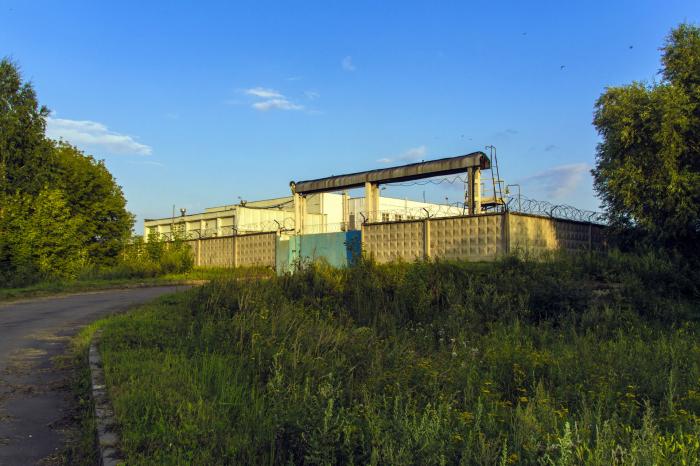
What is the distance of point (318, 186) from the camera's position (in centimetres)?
2744

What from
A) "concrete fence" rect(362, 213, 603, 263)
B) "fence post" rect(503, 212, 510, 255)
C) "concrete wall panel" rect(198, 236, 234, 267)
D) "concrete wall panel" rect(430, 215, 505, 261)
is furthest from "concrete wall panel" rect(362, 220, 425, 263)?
"concrete wall panel" rect(198, 236, 234, 267)

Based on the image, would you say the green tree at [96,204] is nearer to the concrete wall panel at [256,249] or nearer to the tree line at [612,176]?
the tree line at [612,176]

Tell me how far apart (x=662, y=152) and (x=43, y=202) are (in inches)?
976

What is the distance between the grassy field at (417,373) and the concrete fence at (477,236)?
18.0ft

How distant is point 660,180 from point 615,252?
3.85m

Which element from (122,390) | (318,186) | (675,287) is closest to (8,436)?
(122,390)

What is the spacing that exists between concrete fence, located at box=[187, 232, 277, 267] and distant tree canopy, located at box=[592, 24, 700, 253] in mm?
16675

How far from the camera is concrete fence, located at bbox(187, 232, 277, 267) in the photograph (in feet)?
89.7

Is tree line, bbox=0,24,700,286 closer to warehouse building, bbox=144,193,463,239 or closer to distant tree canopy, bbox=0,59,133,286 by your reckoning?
distant tree canopy, bbox=0,59,133,286

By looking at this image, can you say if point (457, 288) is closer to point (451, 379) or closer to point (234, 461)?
point (451, 379)

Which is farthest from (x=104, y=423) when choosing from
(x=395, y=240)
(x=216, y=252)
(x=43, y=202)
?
(x=216, y=252)

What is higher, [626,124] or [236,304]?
[626,124]

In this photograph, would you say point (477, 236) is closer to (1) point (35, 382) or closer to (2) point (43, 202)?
(1) point (35, 382)

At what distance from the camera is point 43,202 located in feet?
75.3
